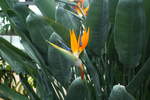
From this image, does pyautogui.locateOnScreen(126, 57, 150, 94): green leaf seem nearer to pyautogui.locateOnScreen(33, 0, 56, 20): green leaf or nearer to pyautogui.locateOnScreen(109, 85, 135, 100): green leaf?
pyautogui.locateOnScreen(109, 85, 135, 100): green leaf

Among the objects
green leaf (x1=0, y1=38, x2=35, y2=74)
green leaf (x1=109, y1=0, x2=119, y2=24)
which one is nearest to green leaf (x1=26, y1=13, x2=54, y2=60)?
green leaf (x1=0, y1=38, x2=35, y2=74)

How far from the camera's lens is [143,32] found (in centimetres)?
57

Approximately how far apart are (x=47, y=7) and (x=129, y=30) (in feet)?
0.94

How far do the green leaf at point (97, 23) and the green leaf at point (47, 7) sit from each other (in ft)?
0.57

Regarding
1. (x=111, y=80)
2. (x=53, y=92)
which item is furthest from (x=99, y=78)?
(x=53, y=92)

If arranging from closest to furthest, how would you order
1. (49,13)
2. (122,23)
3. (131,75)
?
1. (122,23)
2. (131,75)
3. (49,13)

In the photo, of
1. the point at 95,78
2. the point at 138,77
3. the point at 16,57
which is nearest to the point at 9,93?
the point at 16,57

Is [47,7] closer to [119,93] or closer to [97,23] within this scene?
[97,23]

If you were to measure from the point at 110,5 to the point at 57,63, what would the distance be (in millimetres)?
196

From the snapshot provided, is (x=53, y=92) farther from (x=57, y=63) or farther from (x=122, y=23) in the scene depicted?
(x=122, y=23)

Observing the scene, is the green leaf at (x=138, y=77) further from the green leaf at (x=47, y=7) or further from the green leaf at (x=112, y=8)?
the green leaf at (x=47, y=7)

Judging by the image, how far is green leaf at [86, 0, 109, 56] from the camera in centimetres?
60

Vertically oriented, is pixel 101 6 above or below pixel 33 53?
above

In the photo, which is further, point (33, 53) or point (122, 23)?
point (33, 53)
